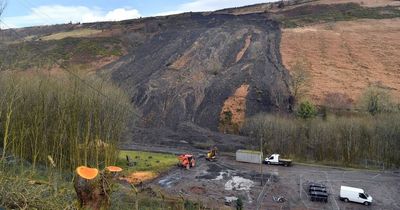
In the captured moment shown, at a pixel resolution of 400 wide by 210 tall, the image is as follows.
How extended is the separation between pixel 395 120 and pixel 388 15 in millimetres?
35765

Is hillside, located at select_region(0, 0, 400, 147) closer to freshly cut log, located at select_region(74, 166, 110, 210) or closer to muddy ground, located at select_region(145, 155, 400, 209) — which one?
muddy ground, located at select_region(145, 155, 400, 209)

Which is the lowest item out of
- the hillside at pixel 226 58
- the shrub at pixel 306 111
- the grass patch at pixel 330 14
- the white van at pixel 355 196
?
the white van at pixel 355 196

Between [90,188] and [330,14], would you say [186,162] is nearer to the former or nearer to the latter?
[90,188]

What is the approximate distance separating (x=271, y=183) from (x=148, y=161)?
855cm

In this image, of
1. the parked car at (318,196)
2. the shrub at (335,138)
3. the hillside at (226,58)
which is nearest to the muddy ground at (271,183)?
the parked car at (318,196)

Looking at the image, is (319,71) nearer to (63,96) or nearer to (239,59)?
(239,59)

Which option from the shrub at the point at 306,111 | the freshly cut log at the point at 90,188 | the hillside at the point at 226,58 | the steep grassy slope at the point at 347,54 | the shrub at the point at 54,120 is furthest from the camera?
the steep grassy slope at the point at 347,54

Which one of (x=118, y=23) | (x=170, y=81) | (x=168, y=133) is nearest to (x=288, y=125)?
(x=168, y=133)

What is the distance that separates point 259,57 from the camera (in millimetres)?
47000

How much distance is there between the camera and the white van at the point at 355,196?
19.5 meters

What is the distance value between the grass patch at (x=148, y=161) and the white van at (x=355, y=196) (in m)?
10.2

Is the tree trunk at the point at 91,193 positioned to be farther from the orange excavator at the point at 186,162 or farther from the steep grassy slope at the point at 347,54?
the steep grassy slope at the point at 347,54

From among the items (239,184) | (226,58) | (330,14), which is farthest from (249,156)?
(330,14)

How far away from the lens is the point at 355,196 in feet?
64.3
